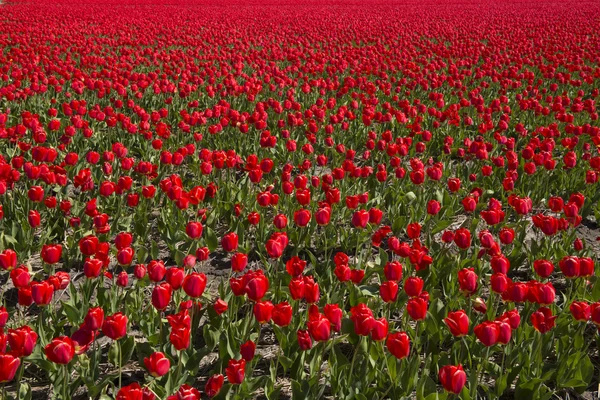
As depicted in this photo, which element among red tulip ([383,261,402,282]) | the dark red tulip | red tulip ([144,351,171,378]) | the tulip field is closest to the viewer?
red tulip ([144,351,171,378])

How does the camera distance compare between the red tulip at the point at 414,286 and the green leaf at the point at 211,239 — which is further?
the green leaf at the point at 211,239

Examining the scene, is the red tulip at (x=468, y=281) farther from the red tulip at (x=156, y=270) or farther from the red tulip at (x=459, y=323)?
the red tulip at (x=156, y=270)

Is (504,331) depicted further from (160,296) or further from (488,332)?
(160,296)

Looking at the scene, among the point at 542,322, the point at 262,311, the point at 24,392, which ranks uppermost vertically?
the point at 262,311

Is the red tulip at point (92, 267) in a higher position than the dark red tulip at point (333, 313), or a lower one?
higher

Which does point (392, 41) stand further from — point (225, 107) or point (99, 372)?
point (99, 372)

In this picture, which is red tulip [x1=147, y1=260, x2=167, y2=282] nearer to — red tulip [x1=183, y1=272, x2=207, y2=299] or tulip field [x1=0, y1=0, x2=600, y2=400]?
tulip field [x1=0, y1=0, x2=600, y2=400]

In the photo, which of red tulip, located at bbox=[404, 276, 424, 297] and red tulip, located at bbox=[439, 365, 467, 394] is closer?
red tulip, located at bbox=[439, 365, 467, 394]

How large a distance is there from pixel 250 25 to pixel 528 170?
51.8ft

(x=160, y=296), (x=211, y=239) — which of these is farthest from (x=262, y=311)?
(x=211, y=239)

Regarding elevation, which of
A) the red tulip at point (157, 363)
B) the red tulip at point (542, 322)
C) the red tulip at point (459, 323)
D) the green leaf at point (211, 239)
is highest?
the red tulip at point (459, 323)

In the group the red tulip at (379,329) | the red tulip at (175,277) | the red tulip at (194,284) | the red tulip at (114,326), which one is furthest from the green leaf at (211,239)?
the red tulip at (379,329)

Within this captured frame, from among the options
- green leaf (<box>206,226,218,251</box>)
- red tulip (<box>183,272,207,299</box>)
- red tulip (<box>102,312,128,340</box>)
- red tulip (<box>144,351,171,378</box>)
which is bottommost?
green leaf (<box>206,226,218,251</box>)

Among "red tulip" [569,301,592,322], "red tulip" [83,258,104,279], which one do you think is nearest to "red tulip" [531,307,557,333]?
"red tulip" [569,301,592,322]
